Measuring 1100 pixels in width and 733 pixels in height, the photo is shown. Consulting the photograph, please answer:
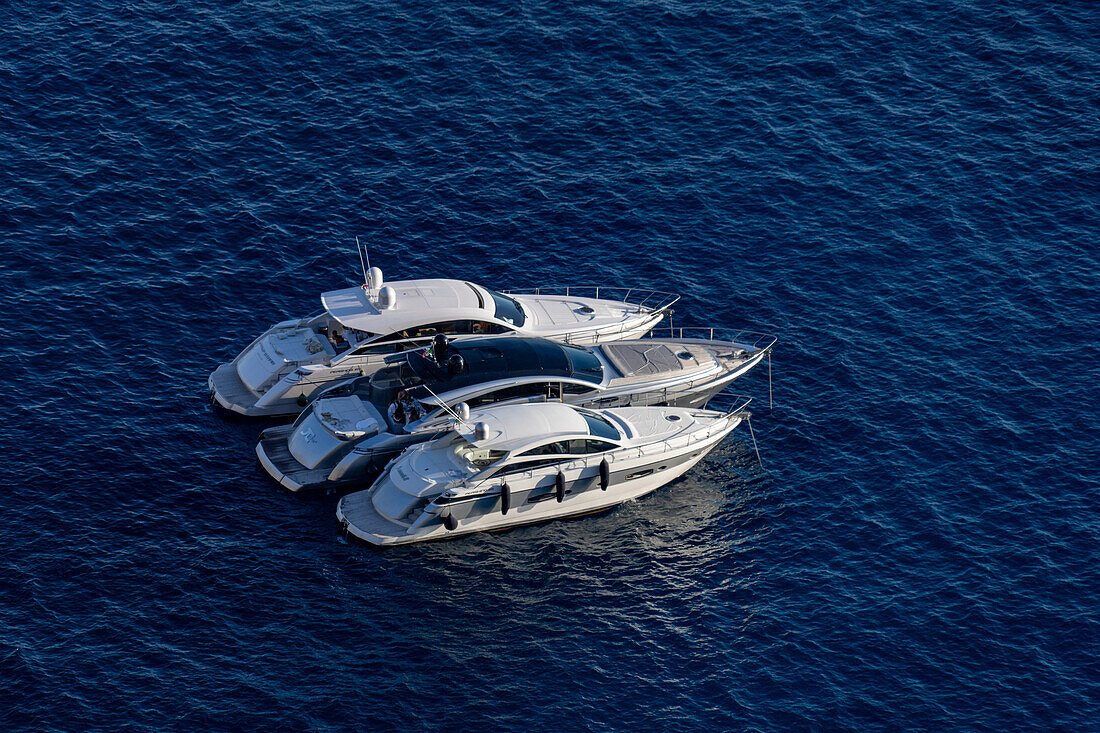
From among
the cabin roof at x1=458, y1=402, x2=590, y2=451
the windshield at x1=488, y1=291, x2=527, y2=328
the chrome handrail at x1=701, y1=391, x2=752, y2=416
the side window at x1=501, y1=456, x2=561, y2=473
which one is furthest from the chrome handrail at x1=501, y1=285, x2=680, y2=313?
the side window at x1=501, y1=456, x2=561, y2=473

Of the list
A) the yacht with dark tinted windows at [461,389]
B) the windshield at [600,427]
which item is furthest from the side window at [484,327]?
the windshield at [600,427]

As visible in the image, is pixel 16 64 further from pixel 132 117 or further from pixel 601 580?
pixel 601 580

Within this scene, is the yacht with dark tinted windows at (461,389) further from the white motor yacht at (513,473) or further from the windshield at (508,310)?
the windshield at (508,310)

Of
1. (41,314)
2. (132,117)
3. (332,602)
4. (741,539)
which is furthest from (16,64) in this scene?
(741,539)

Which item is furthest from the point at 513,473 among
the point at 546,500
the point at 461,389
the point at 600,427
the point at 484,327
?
the point at 484,327

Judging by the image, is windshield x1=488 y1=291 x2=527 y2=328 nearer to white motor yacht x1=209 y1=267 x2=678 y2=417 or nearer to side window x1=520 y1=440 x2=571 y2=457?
white motor yacht x1=209 y1=267 x2=678 y2=417

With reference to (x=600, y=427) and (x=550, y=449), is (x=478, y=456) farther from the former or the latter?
(x=600, y=427)

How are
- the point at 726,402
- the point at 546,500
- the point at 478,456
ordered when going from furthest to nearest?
the point at 726,402
the point at 546,500
the point at 478,456
